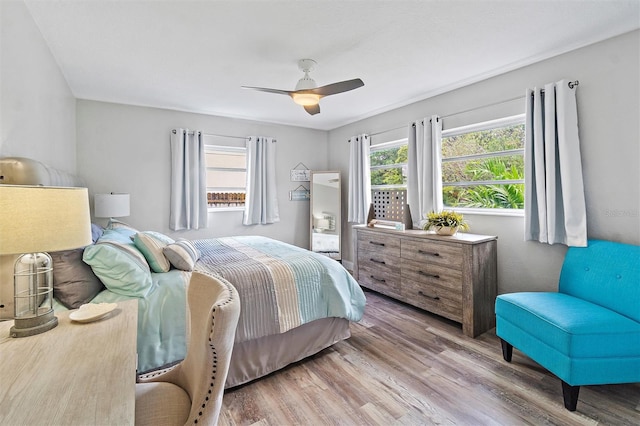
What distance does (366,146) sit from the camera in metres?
4.70

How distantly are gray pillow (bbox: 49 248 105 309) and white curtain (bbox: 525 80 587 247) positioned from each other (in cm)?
348

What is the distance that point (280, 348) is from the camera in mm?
2236

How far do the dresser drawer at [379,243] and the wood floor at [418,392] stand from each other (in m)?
1.10

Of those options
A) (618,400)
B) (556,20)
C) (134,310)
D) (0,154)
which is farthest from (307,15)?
(618,400)

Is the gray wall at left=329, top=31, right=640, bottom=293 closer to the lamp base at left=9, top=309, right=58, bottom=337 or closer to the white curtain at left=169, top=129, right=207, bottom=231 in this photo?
the lamp base at left=9, top=309, right=58, bottom=337

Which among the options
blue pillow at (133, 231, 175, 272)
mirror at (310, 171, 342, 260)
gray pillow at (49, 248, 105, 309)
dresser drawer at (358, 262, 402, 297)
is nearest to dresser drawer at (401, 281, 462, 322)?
dresser drawer at (358, 262, 402, 297)

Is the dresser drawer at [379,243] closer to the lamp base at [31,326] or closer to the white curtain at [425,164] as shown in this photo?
the white curtain at [425,164]

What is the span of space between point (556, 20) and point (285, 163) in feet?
12.8

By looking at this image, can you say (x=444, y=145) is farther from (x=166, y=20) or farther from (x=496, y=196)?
(x=166, y=20)

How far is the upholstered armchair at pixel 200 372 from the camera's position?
988 millimetres

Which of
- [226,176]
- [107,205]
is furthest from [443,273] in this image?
[107,205]

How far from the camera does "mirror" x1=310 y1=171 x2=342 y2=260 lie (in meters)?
5.27

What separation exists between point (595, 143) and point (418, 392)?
8.03ft

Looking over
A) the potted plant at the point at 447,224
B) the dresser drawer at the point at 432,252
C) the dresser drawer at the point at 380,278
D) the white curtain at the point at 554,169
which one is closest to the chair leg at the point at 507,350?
the dresser drawer at the point at 432,252
